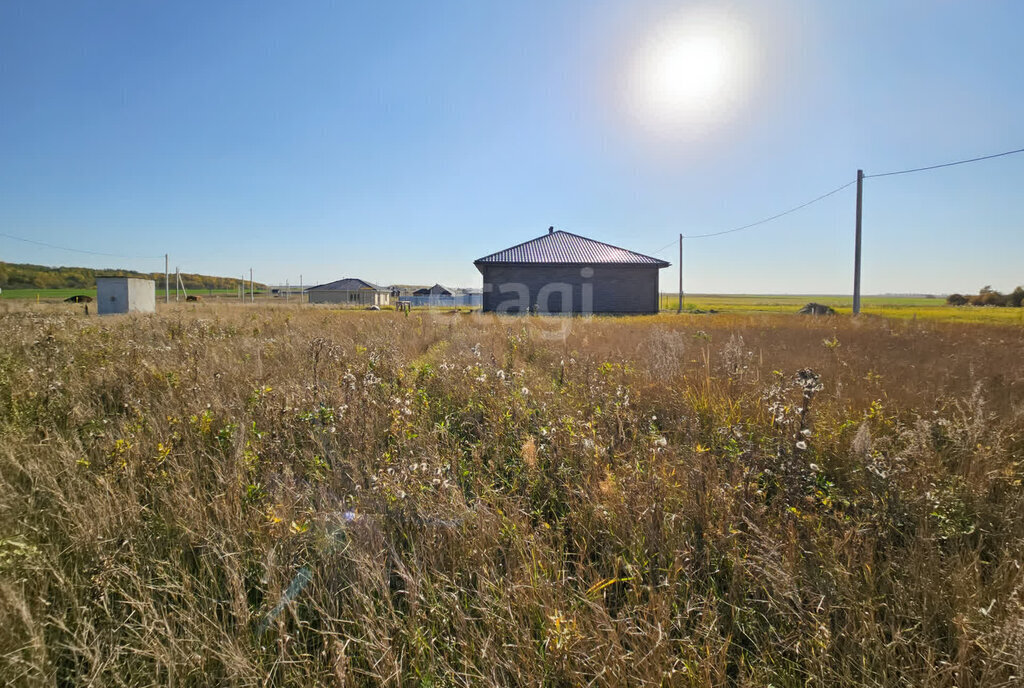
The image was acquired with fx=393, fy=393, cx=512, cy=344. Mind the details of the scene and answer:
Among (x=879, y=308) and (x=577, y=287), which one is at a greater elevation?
(x=577, y=287)

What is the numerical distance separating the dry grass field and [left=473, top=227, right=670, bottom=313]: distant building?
18538mm

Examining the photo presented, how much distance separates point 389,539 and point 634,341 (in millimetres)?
5733

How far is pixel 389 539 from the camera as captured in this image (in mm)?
1849

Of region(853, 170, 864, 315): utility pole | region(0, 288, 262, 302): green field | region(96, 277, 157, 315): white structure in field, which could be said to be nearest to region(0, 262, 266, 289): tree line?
region(0, 288, 262, 302): green field

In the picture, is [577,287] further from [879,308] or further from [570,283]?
[879,308]

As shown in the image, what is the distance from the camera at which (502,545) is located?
178cm

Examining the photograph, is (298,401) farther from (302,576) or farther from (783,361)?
(783,361)

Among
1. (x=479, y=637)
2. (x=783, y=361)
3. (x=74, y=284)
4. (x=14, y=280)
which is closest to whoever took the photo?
(x=479, y=637)

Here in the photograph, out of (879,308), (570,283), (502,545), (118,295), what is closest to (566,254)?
(570,283)

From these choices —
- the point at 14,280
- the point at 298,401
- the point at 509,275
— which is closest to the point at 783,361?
the point at 298,401

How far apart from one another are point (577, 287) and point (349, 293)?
5368 cm

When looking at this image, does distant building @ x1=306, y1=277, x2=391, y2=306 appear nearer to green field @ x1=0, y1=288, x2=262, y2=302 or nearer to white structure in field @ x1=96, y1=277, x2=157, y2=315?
green field @ x1=0, y1=288, x2=262, y2=302

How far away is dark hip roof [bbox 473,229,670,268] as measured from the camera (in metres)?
21.4

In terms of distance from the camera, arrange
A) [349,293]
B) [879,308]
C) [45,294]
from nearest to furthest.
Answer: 1. [879,308]
2. [45,294]
3. [349,293]
